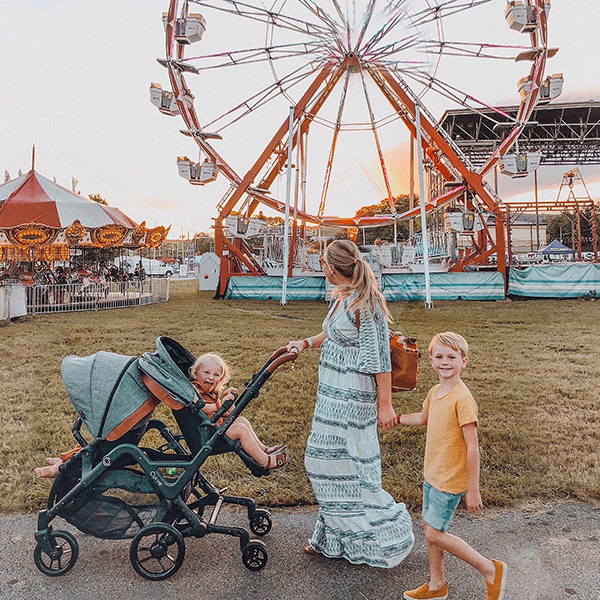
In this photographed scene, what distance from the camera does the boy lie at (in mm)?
2105

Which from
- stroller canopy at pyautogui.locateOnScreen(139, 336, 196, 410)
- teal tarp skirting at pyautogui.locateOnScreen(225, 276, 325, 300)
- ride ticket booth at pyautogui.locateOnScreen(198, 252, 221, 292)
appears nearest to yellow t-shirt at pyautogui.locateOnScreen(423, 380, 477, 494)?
stroller canopy at pyautogui.locateOnScreen(139, 336, 196, 410)

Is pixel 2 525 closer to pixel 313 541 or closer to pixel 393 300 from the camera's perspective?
pixel 313 541

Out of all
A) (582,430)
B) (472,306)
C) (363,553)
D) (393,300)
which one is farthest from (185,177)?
(363,553)

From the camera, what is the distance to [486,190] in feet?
59.1

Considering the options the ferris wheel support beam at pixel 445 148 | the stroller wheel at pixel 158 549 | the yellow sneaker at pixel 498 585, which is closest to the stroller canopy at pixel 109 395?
the stroller wheel at pixel 158 549

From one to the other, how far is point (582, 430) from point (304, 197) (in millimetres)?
15879

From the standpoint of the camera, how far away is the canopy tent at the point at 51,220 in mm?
14938

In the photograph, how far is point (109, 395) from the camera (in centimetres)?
245

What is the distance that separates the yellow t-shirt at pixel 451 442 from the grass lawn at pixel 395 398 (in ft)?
3.55

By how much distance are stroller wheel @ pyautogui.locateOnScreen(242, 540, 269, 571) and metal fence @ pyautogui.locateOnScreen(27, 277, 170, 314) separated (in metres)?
13.5

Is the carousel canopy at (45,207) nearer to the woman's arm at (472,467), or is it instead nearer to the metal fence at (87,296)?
the metal fence at (87,296)

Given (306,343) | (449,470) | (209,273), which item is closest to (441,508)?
(449,470)

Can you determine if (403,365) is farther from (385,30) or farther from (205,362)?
(385,30)

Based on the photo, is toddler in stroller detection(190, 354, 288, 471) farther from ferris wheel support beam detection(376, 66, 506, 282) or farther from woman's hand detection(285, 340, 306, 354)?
ferris wheel support beam detection(376, 66, 506, 282)
